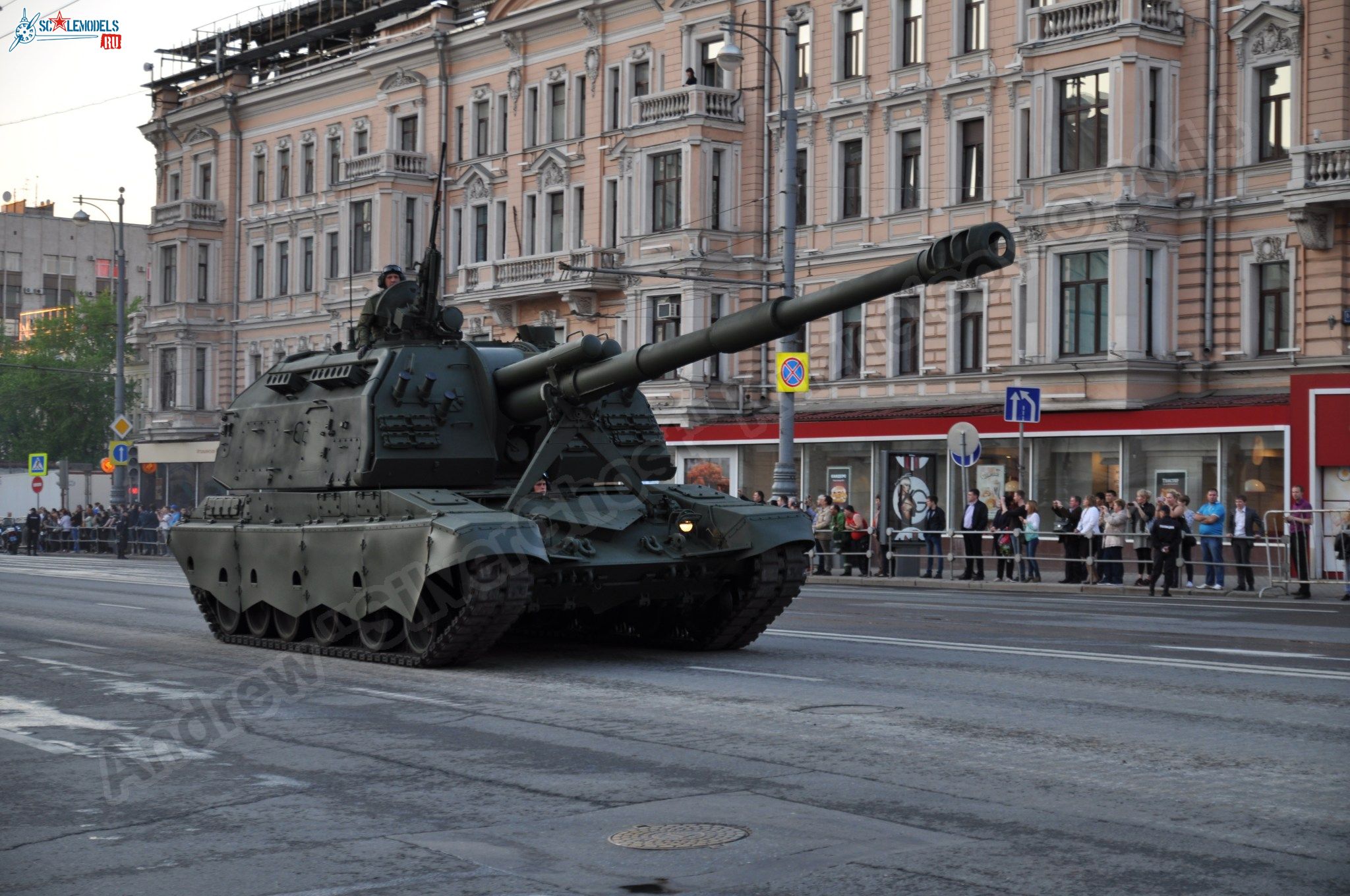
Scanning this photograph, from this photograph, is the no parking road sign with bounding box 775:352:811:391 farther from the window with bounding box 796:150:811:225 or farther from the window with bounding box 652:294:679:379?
the window with bounding box 652:294:679:379

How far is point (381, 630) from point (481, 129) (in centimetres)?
3850

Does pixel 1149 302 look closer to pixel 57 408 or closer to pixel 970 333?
pixel 970 333

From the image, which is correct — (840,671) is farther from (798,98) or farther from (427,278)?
(798,98)

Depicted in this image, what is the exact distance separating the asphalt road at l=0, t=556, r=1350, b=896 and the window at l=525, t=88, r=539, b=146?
35266 mm

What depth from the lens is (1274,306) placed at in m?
33.8

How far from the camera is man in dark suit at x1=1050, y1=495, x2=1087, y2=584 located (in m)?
29.1

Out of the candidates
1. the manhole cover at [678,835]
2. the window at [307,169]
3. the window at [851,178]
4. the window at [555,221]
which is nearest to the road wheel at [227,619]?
the manhole cover at [678,835]

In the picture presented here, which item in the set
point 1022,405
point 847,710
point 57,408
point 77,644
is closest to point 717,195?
point 1022,405

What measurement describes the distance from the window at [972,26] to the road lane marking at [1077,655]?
23.6 metres

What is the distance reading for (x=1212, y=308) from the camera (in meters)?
34.3

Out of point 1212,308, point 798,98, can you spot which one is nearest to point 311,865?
point 1212,308

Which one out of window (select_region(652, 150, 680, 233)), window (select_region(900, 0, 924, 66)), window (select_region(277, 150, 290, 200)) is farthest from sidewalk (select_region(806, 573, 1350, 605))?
window (select_region(277, 150, 290, 200))

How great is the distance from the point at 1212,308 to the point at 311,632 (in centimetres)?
2293

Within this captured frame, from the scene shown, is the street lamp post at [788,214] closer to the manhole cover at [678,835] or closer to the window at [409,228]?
the window at [409,228]
